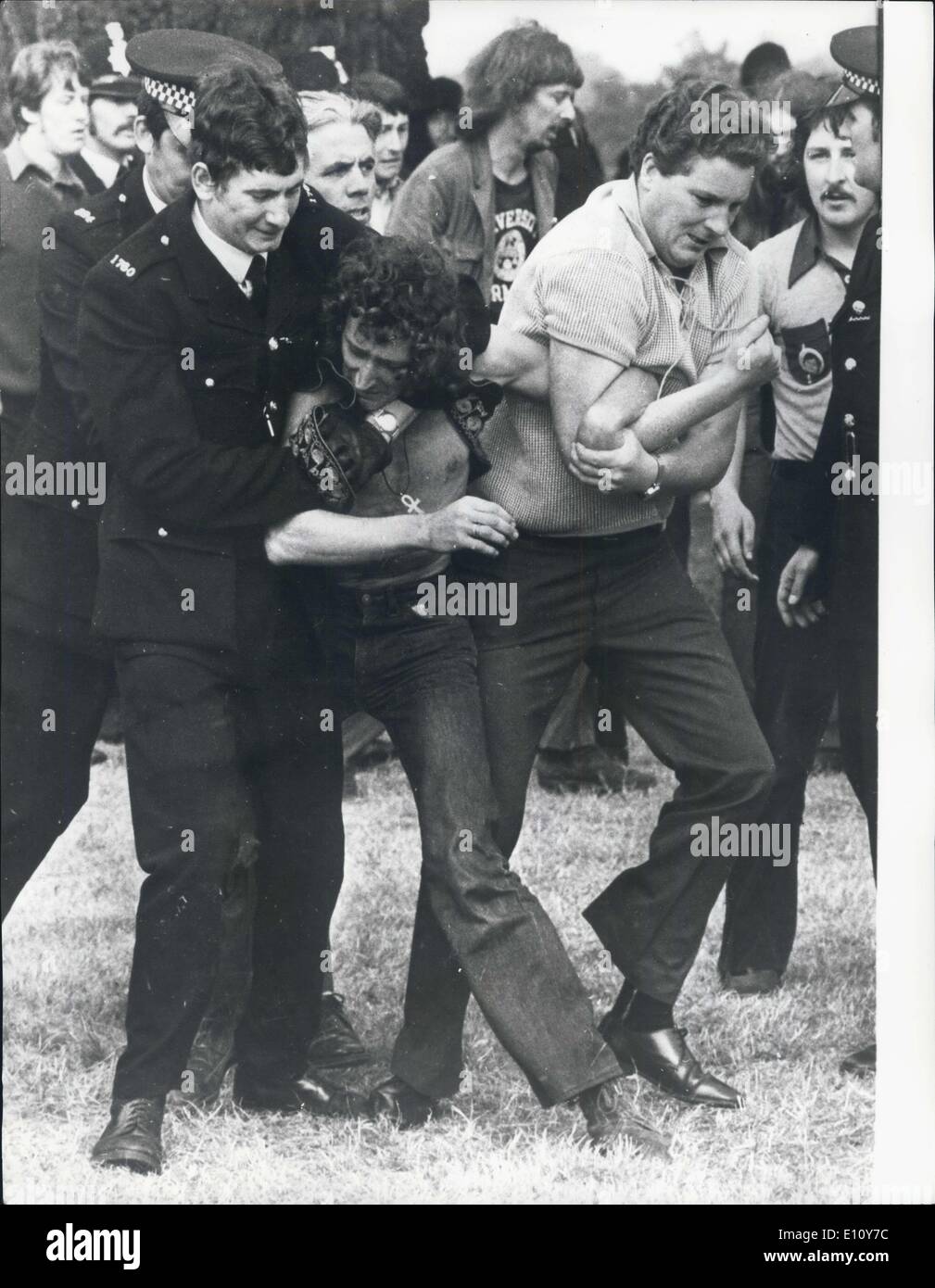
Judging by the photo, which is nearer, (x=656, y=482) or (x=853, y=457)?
(x=656, y=482)

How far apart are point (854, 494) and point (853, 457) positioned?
0.09 metres

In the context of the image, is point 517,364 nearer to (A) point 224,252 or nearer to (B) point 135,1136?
(A) point 224,252

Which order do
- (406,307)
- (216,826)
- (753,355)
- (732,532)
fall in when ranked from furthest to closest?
(732,532) → (753,355) → (216,826) → (406,307)

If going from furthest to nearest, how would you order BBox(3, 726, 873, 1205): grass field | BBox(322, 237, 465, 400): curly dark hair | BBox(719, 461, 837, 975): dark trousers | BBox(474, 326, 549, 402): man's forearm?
1. BBox(719, 461, 837, 975): dark trousers
2. BBox(3, 726, 873, 1205): grass field
3. BBox(474, 326, 549, 402): man's forearm
4. BBox(322, 237, 465, 400): curly dark hair

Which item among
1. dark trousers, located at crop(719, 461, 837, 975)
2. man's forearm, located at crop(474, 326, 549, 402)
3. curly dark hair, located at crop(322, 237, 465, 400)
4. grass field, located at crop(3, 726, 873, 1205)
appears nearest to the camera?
curly dark hair, located at crop(322, 237, 465, 400)

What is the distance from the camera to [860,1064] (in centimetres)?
430

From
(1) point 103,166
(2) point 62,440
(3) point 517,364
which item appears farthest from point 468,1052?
(1) point 103,166

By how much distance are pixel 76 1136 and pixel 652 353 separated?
2350 millimetres

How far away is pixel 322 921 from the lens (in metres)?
4.19

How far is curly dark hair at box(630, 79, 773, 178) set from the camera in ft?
13.2

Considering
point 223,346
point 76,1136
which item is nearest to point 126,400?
point 223,346

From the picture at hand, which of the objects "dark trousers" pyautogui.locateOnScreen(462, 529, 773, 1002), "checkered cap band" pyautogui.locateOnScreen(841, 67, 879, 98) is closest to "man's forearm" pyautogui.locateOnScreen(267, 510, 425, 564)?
"dark trousers" pyautogui.locateOnScreen(462, 529, 773, 1002)

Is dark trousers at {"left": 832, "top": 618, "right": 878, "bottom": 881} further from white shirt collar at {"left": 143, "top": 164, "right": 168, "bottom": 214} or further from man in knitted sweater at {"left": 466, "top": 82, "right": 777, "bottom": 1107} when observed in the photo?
white shirt collar at {"left": 143, "top": 164, "right": 168, "bottom": 214}

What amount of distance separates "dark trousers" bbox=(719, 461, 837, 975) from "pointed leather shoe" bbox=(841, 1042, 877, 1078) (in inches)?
14.1
